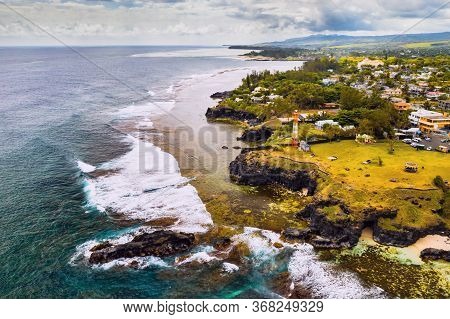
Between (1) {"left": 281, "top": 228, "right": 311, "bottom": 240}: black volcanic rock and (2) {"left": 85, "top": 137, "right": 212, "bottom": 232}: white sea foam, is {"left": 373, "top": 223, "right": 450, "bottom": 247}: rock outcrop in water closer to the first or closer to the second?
(1) {"left": 281, "top": 228, "right": 311, "bottom": 240}: black volcanic rock

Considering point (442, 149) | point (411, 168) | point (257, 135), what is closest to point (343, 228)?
point (411, 168)

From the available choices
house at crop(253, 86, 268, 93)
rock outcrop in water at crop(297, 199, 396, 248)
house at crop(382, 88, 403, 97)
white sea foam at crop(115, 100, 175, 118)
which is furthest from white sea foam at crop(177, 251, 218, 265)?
house at crop(382, 88, 403, 97)

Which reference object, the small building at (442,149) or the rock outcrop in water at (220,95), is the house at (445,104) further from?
the rock outcrop in water at (220,95)

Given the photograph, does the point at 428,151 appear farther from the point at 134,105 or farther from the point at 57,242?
the point at 134,105

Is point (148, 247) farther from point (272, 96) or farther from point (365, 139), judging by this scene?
point (272, 96)

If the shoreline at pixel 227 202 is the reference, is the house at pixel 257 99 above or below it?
above

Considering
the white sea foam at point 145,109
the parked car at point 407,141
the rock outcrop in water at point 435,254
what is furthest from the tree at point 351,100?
the rock outcrop in water at point 435,254
